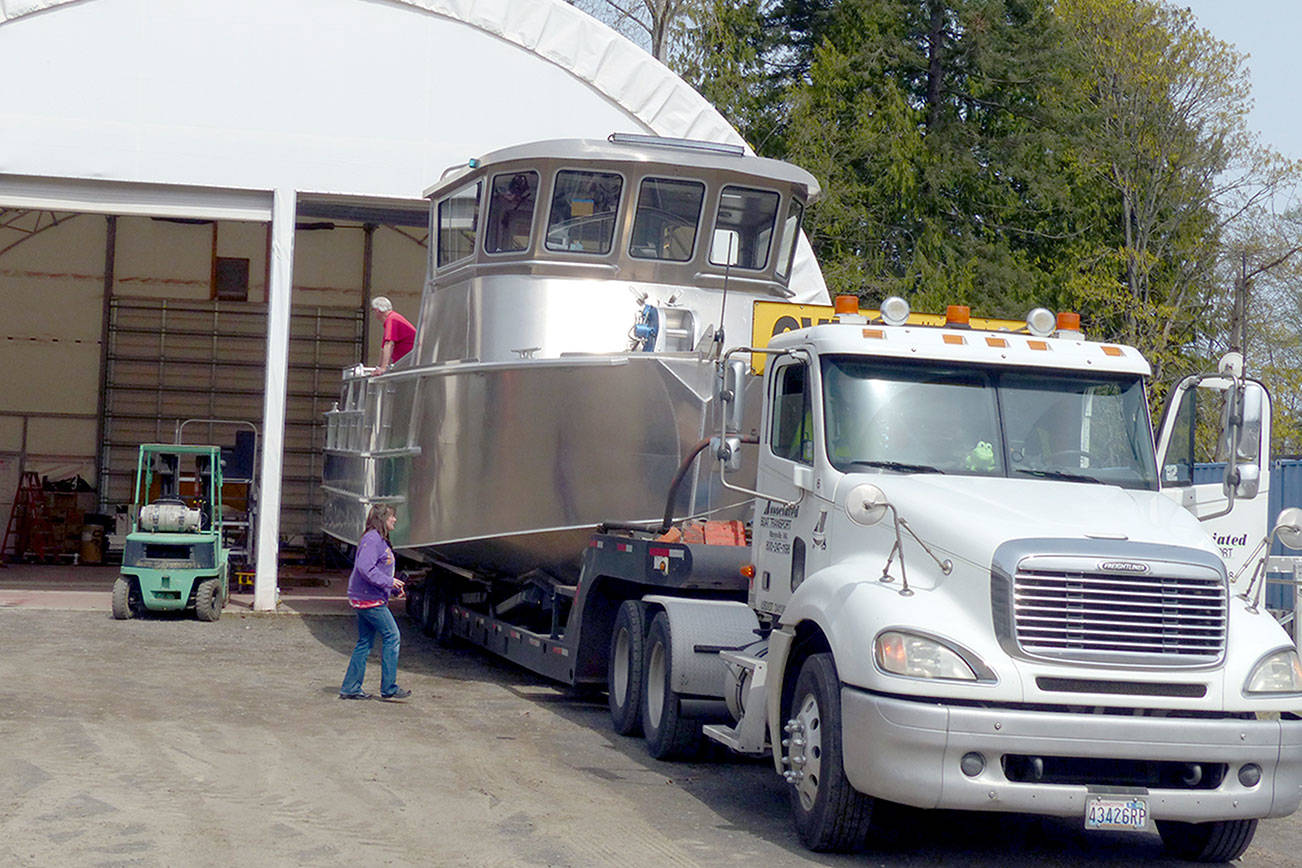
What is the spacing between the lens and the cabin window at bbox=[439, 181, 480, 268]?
45.5 ft

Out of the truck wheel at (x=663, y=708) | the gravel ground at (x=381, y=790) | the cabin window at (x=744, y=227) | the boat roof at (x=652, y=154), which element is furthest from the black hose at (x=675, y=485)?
the boat roof at (x=652, y=154)

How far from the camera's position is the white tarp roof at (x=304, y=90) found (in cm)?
1736

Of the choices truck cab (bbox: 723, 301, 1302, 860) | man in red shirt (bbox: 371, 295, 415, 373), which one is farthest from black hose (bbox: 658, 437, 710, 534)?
man in red shirt (bbox: 371, 295, 415, 373)

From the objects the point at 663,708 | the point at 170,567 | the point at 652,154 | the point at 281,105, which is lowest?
the point at 663,708

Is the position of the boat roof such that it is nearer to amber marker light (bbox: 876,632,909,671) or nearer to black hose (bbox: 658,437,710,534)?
black hose (bbox: 658,437,710,534)

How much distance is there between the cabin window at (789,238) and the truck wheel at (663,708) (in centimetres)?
455

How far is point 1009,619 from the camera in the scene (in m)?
7.01

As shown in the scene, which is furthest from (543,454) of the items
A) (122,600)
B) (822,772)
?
(122,600)

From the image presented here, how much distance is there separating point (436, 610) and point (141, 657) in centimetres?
341

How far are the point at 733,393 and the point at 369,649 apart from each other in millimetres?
4859

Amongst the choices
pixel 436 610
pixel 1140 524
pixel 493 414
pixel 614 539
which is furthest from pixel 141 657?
pixel 1140 524

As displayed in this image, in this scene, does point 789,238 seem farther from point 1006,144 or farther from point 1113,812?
point 1006,144

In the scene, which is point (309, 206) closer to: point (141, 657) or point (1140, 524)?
point (141, 657)

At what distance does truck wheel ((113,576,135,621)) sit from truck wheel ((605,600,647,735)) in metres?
7.93
